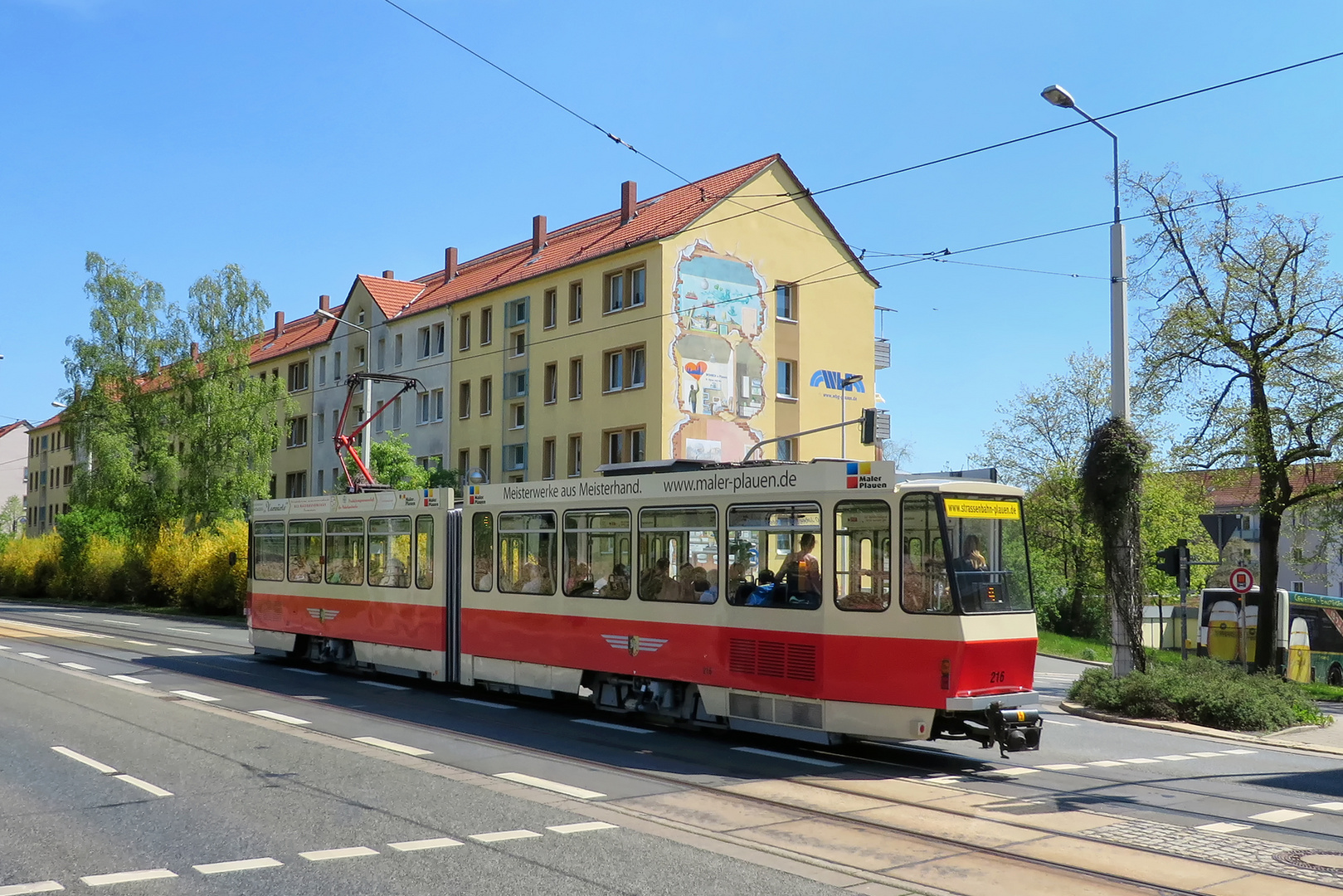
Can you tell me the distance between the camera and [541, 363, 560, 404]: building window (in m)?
42.6

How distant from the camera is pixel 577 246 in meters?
44.8

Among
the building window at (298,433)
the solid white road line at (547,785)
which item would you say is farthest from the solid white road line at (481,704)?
the building window at (298,433)

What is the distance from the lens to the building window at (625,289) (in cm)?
3906

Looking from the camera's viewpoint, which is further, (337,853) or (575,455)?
(575,455)

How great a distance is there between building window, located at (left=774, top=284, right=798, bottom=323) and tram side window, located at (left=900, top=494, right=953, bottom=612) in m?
30.3

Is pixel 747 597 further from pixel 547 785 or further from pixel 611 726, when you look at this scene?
pixel 547 785

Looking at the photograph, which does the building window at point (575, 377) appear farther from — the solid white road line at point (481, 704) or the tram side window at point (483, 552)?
the solid white road line at point (481, 704)

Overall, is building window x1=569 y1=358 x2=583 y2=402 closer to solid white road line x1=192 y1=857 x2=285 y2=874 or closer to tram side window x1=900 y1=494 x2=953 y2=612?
tram side window x1=900 y1=494 x2=953 y2=612

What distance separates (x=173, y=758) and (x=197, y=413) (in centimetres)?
4420

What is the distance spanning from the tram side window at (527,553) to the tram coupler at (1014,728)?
5.75m

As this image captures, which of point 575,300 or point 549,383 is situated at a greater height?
point 575,300

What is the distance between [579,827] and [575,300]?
3508 centimetres

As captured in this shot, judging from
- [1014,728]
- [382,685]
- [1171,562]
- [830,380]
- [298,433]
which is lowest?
[382,685]

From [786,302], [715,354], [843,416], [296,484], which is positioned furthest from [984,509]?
[296,484]
